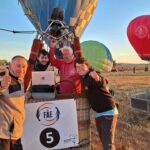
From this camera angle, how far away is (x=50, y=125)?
408 cm

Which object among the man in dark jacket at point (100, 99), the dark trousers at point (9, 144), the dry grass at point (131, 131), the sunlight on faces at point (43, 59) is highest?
the sunlight on faces at point (43, 59)

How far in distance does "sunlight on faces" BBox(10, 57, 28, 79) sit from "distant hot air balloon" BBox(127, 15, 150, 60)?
50.5 ft

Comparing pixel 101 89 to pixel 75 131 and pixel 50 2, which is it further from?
pixel 50 2

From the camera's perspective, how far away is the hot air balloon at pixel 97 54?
2432cm

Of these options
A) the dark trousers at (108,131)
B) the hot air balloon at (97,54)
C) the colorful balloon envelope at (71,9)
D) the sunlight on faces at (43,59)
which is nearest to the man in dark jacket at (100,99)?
the dark trousers at (108,131)

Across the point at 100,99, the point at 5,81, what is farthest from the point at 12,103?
the point at 100,99

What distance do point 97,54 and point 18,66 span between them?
2046 centimetres

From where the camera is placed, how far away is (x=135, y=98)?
927 centimetres

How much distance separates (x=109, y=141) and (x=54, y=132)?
0.64 metres

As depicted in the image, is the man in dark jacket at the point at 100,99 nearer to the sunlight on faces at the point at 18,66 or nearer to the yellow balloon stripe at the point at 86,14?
the sunlight on faces at the point at 18,66

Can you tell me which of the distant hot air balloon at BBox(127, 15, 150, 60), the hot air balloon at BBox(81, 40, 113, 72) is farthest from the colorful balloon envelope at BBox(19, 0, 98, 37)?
the hot air balloon at BBox(81, 40, 113, 72)

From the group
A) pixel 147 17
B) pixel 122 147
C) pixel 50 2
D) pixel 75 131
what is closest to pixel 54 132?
pixel 75 131

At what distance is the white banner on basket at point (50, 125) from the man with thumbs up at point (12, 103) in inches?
7.4

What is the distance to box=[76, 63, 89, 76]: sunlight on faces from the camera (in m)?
Result: 4.11
